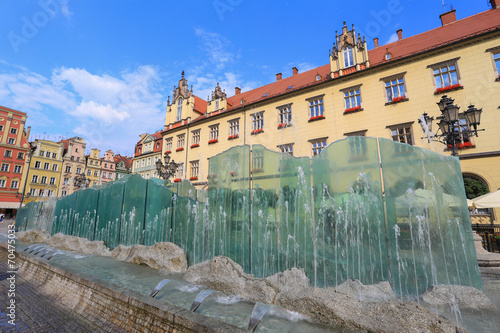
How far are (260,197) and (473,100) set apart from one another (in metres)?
15.6

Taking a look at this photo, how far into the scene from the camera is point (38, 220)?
64.6 feet

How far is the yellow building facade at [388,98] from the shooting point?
520 inches

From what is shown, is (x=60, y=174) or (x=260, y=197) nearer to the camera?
(x=260, y=197)

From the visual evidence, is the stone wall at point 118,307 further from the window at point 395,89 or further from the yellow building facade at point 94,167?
the yellow building facade at point 94,167

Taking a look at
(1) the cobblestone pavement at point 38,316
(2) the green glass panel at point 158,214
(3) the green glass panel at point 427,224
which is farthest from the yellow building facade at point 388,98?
(1) the cobblestone pavement at point 38,316

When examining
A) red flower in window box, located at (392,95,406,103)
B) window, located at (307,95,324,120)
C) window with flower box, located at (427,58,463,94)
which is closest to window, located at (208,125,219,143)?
window, located at (307,95,324,120)

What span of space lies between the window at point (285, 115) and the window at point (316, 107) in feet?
6.33

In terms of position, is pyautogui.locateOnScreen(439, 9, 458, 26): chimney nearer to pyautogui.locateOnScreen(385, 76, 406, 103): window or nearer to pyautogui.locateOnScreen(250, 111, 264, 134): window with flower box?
pyautogui.locateOnScreen(385, 76, 406, 103): window

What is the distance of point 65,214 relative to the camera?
15.8 meters

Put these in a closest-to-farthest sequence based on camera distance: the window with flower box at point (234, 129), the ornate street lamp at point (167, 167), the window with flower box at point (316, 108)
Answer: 1. the ornate street lamp at point (167, 167)
2. the window with flower box at point (316, 108)
3. the window with flower box at point (234, 129)

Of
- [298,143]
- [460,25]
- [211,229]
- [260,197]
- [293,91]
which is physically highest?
[460,25]

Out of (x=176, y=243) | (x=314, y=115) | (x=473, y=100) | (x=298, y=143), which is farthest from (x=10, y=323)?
(x=473, y=100)

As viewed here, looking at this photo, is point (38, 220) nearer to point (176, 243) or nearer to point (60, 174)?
point (176, 243)

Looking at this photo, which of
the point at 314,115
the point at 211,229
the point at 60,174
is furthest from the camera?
the point at 60,174
